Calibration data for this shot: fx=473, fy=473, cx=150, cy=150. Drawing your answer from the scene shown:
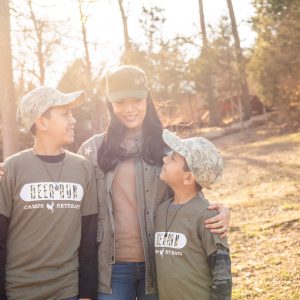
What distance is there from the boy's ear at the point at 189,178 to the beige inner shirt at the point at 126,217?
34 centimetres

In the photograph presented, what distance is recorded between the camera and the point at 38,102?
2.77 m

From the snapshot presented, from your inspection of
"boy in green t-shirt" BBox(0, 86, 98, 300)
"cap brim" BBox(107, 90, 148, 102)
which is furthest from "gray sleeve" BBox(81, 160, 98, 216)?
"cap brim" BBox(107, 90, 148, 102)

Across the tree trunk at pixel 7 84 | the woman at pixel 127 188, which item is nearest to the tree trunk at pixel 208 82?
the tree trunk at pixel 7 84

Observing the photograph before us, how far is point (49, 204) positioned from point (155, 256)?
710 millimetres

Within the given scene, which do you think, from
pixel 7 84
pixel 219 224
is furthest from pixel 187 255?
pixel 7 84

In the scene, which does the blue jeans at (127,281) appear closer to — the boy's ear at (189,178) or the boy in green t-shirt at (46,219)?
the boy in green t-shirt at (46,219)

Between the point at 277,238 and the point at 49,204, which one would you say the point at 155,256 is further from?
the point at 277,238

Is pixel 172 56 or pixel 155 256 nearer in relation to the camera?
pixel 155 256

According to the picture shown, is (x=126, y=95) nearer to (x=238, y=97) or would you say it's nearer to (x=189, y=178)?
(x=189, y=178)

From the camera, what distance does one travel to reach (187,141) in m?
2.86

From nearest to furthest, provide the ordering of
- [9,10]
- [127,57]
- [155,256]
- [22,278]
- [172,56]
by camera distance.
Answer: [22,278]
[155,256]
[9,10]
[127,57]
[172,56]

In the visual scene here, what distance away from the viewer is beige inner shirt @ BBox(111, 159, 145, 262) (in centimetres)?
289

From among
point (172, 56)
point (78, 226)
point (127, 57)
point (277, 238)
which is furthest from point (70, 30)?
point (172, 56)

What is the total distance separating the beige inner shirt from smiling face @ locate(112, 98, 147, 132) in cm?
28
